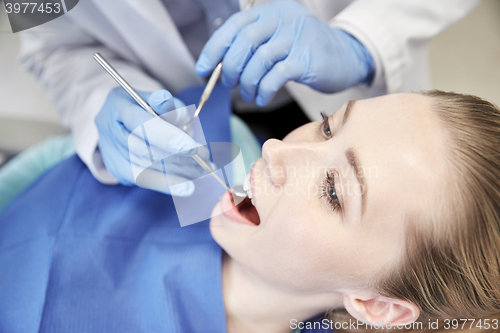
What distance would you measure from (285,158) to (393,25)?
2.07ft

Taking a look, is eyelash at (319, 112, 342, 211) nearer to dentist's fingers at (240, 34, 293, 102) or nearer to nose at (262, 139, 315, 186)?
nose at (262, 139, 315, 186)

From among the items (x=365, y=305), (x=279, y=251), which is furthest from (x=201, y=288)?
(x=365, y=305)

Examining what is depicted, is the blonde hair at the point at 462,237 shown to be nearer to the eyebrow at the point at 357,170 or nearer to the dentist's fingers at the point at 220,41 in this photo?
the eyebrow at the point at 357,170

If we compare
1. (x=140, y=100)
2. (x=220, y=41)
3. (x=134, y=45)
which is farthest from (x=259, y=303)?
(x=134, y=45)

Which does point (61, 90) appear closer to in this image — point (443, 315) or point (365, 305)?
point (365, 305)

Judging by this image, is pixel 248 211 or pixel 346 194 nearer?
pixel 346 194

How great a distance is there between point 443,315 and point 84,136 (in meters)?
1.02

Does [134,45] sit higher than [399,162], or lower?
higher

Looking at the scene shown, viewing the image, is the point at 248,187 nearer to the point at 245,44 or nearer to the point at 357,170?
the point at 357,170

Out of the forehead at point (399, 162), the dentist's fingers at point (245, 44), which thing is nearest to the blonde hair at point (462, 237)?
the forehead at point (399, 162)

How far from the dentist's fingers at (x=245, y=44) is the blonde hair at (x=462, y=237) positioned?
1.45 ft

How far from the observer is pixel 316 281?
693mm

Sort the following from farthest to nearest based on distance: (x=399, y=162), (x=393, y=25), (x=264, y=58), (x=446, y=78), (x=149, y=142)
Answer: (x=446, y=78) < (x=393, y=25) < (x=264, y=58) < (x=149, y=142) < (x=399, y=162)

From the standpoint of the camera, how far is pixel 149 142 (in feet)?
2.36
